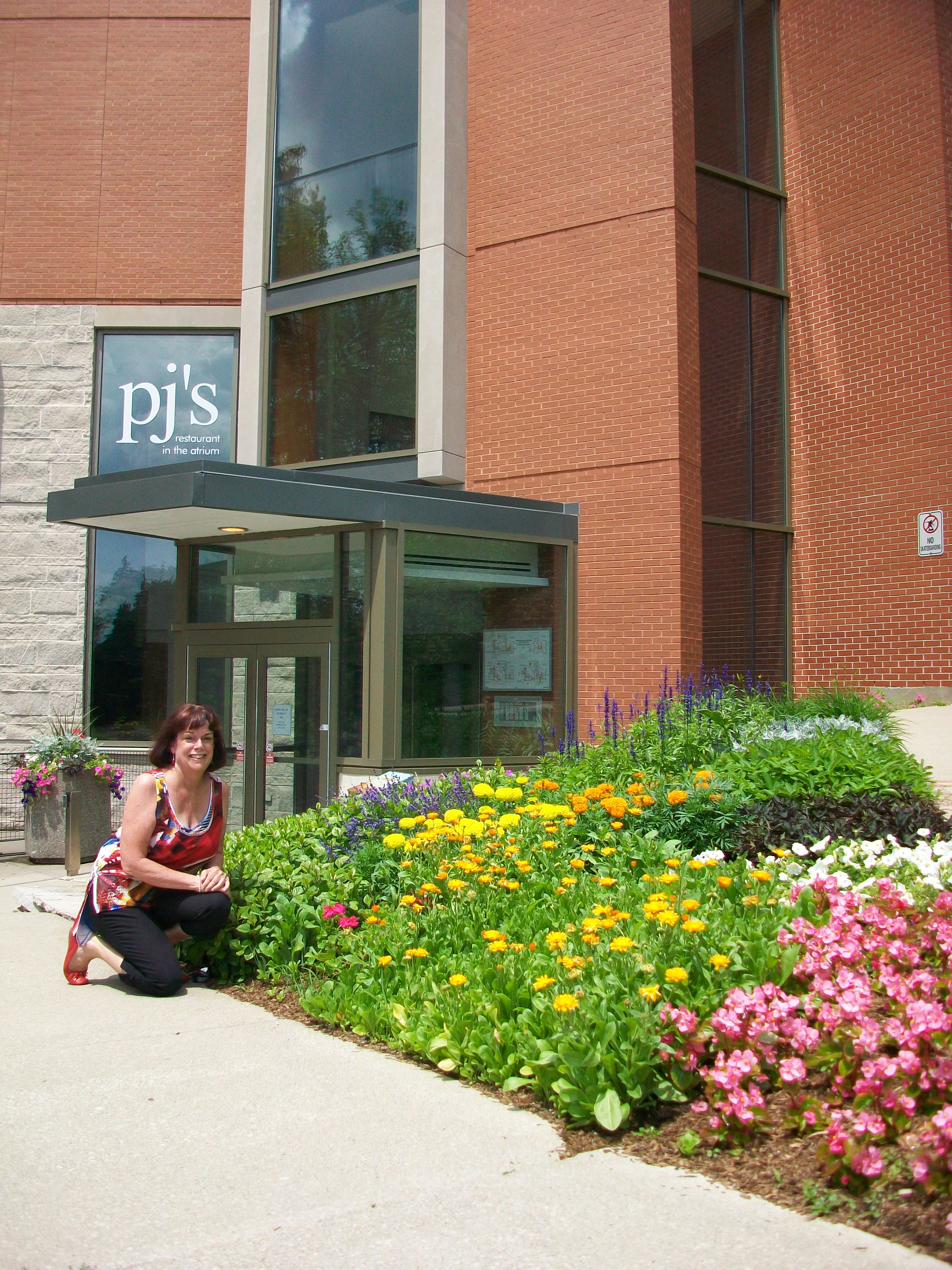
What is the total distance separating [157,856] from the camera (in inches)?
223

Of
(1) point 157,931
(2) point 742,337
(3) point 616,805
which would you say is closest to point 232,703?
(1) point 157,931

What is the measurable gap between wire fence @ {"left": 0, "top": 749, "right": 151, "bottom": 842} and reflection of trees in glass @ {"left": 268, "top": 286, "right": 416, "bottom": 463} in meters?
3.86

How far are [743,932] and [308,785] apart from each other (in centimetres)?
659

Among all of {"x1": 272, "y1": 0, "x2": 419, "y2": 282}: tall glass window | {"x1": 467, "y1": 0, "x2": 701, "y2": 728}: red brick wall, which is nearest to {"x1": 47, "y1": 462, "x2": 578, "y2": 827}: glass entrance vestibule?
{"x1": 467, "y1": 0, "x2": 701, "y2": 728}: red brick wall

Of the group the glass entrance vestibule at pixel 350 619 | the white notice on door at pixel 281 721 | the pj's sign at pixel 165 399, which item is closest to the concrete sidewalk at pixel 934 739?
the glass entrance vestibule at pixel 350 619

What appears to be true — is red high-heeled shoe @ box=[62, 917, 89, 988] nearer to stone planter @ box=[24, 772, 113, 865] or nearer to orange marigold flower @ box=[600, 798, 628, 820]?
orange marigold flower @ box=[600, 798, 628, 820]

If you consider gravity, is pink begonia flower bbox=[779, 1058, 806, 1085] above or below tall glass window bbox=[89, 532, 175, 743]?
below

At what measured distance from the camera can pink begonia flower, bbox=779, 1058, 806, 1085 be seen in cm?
339

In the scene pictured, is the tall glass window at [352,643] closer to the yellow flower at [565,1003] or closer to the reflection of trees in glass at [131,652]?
the reflection of trees in glass at [131,652]

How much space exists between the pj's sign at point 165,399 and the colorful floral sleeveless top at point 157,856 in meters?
9.09

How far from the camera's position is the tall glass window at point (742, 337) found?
13211mm

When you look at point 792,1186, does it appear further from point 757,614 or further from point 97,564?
point 97,564

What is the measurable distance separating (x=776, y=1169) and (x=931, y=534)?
36.1ft

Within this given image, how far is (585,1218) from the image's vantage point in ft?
10.2
